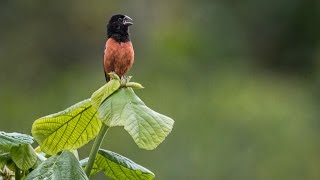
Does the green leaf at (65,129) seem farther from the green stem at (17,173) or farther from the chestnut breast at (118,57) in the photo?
the chestnut breast at (118,57)

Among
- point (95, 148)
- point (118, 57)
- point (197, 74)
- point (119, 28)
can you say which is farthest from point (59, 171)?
point (197, 74)

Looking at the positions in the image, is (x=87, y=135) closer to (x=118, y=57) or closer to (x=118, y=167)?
(x=118, y=167)

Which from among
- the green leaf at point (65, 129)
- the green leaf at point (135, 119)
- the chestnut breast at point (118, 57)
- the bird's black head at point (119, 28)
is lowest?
the bird's black head at point (119, 28)

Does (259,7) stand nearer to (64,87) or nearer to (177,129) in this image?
(64,87)

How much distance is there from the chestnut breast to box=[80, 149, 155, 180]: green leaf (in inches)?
10.5

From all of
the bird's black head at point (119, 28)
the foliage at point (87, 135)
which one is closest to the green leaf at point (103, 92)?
the foliage at point (87, 135)

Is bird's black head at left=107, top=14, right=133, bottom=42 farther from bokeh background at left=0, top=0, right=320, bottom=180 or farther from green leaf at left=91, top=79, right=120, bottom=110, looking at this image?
bokeh background at left=0, top=0, right=320, bottom=180

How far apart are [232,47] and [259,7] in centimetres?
146

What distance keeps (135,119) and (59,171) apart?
83mm

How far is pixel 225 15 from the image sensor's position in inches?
445

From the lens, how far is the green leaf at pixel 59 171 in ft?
3.32

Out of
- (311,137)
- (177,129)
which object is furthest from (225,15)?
(177,129)

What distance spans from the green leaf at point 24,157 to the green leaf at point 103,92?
0.08 metres

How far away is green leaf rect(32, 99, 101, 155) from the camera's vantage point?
1081 millimetres
